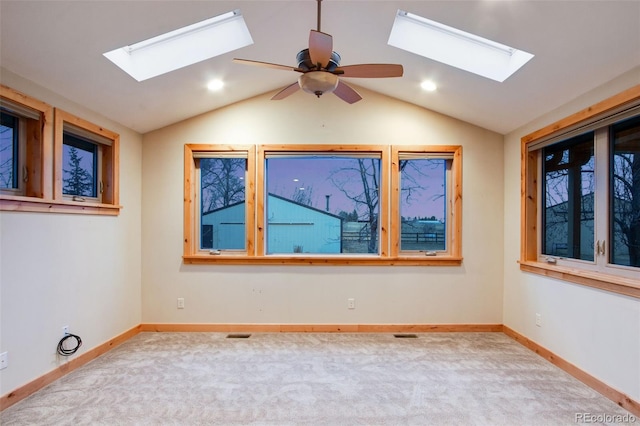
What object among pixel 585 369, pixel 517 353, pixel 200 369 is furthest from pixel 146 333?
pixel 585 369

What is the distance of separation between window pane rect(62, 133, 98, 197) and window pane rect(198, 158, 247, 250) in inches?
42.1

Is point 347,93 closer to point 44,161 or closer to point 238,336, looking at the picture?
point 44,161

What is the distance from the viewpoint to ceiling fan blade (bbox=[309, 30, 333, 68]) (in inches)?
66.0

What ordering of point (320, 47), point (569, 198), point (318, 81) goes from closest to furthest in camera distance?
point (320, 47), point (318, 81), point (569, 198)

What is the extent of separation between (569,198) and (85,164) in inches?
183

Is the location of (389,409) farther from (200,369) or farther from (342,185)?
(342,185)

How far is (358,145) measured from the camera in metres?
3.62

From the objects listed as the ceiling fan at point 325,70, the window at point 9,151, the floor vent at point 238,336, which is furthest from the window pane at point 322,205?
the window at point 9,151

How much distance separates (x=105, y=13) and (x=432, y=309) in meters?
3.96

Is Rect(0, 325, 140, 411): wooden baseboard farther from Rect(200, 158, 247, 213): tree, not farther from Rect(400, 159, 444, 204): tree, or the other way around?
Rect(400, 159, 444, 204): tree

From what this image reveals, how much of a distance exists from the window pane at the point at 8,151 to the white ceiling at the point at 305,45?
0.38 metres

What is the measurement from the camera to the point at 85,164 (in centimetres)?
300

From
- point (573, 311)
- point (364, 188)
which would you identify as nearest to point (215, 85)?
point (364, 188)

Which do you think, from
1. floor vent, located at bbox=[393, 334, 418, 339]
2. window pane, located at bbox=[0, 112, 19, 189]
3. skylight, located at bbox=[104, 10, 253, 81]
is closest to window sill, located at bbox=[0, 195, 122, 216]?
window pane, located at bbox=[0, 112, 19, 189]
